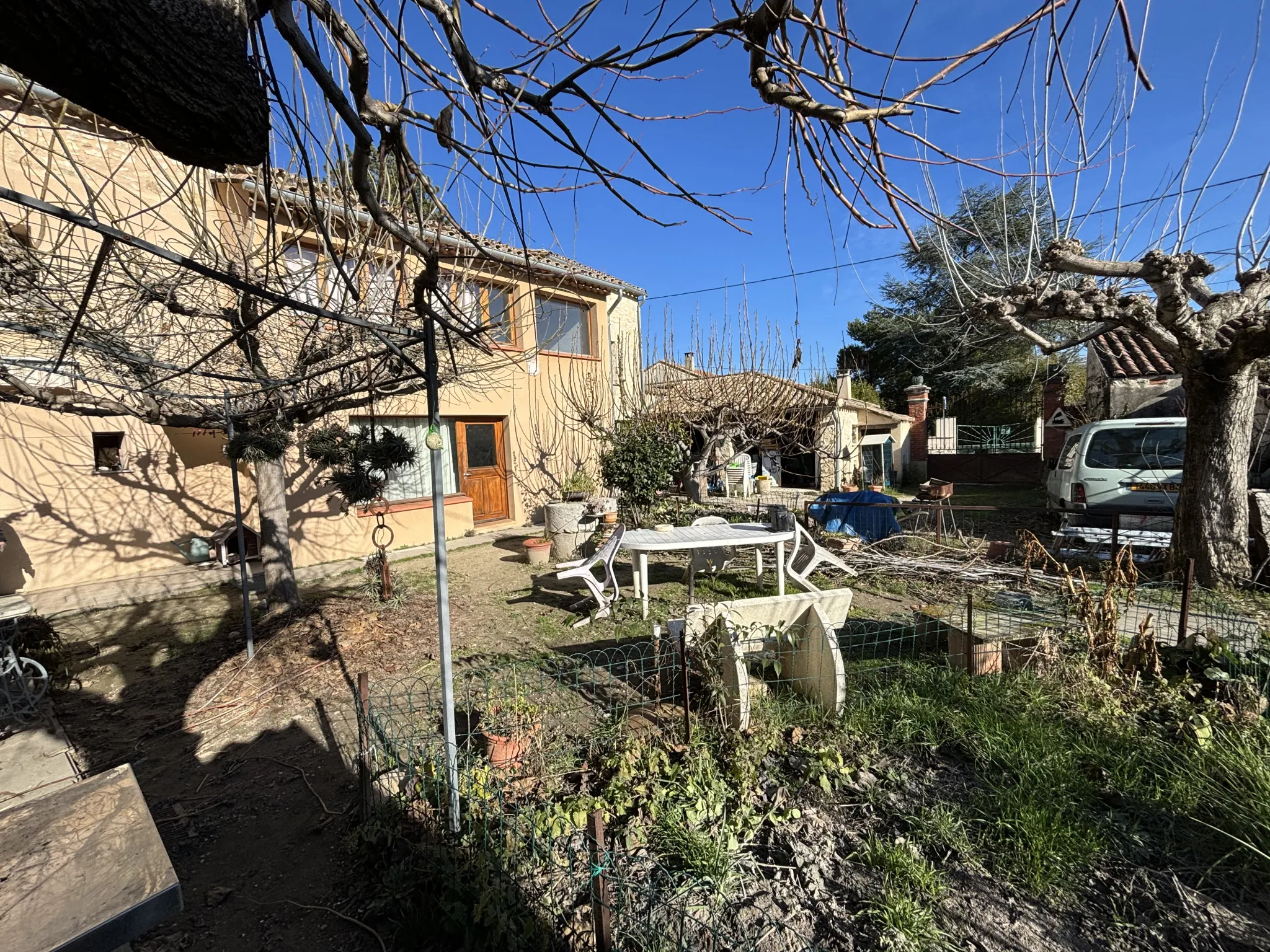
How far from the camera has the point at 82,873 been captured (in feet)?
4.55

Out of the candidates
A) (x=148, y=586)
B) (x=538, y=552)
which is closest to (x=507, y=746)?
(x=538, y=552)

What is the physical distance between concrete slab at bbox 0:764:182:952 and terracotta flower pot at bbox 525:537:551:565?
6.42 metres

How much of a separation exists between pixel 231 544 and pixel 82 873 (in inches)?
306

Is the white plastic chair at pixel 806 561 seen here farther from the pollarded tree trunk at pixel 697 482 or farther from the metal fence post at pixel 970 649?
the pollarded tree trunk at pixel 697 482

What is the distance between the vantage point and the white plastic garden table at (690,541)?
534 centimetres

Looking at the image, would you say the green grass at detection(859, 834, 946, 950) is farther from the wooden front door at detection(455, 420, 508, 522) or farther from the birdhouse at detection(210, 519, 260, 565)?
the wooden front door at detection(455, 420, 508, 522)

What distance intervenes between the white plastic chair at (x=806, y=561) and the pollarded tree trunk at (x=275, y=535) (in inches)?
215

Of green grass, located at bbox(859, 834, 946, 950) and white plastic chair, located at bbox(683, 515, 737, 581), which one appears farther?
white plastic chair, located at bbox(683, 515, 737, 581)

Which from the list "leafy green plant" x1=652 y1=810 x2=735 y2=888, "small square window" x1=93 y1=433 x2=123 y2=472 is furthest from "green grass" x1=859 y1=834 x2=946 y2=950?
"small square window" x1=93 y1=433 x2=123 y2=472

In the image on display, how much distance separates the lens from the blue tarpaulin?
320 inches

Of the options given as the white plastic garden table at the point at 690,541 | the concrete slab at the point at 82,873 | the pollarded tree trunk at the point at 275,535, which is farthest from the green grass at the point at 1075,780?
the pollarded tree trunk at the point at 275,535

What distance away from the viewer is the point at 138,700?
428 cm

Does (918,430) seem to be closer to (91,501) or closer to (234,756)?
(234,756)

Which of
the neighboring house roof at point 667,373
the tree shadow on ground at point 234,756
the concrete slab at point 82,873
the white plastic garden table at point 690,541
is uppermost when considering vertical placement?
the neighboring house roof at point 667,373
